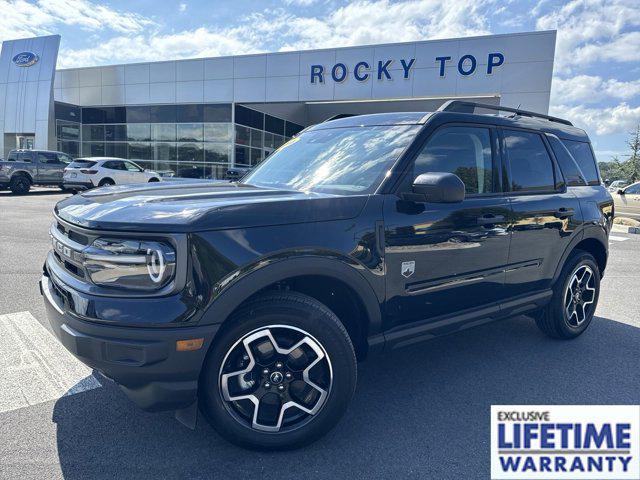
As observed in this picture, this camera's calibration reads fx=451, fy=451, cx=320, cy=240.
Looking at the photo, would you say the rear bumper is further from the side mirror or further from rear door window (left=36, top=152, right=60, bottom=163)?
the side mirror

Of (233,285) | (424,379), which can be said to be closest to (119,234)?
(233,285)

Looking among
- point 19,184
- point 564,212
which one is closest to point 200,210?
point 564,212

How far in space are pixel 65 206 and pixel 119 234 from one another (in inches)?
34.7

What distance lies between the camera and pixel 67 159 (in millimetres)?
19750

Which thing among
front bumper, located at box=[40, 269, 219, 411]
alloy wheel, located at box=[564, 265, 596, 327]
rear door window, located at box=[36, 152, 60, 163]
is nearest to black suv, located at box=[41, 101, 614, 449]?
front bumper, located at box=[40, 269, 219, 411]

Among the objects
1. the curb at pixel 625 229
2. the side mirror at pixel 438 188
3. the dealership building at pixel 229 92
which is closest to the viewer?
the side mirror at pixel 438 188

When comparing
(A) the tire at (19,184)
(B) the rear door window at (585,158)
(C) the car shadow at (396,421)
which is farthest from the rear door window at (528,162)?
(A) the tire at (19,184)

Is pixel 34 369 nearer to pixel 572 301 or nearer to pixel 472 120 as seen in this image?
pixel 472 120

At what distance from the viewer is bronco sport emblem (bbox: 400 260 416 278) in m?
2.76

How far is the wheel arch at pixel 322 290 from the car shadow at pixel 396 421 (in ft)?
1.84

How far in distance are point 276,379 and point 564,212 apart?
2.95 meters

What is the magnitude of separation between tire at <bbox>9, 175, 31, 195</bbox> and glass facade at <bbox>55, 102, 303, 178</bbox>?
6821mm

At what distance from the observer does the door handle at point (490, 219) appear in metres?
3.18

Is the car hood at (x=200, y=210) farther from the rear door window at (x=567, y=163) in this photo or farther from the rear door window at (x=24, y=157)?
the rear door window at (x=24, y=157)
